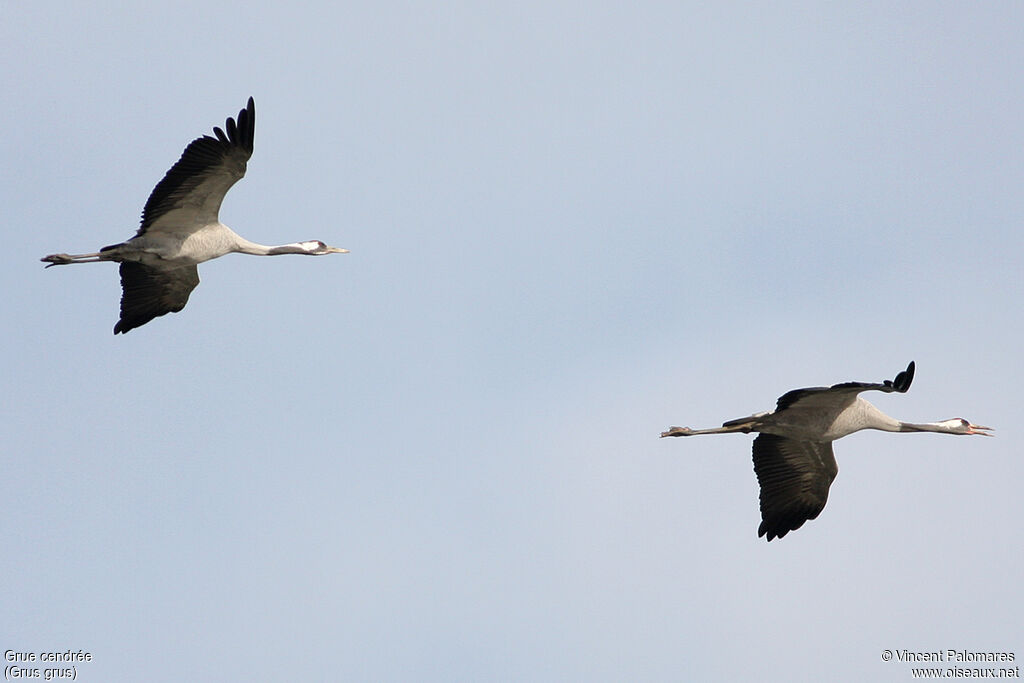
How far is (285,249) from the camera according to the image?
25.1 meters

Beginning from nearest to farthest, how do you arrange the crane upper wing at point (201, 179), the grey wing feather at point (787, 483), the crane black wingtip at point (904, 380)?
the crane black wingtip at point (904, 380) → the crane upper wing at point (201, 179) → the grey wing feather at point (787, 483)

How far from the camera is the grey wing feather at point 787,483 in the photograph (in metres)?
24.2

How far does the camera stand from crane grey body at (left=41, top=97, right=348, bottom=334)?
74.6 feet

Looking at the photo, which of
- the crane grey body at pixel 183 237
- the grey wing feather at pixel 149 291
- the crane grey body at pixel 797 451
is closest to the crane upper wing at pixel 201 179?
the crane grey body at pixel 183 237

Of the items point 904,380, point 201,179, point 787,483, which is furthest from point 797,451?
point 201,179

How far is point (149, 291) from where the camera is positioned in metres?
24.4

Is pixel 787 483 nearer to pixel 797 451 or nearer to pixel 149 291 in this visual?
pixel 797 451

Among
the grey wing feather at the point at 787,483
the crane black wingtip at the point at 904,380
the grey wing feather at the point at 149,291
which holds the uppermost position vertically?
the grey wing feather at the point at 149,291

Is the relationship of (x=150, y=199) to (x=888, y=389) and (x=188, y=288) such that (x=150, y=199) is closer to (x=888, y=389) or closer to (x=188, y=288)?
(x=188, y=288)

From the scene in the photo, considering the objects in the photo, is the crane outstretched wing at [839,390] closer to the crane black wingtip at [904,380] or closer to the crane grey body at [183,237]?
the crane black wingtip at [904,380]

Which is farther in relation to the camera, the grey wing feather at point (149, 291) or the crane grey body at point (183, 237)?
the grey wing feather at point (149, 291)

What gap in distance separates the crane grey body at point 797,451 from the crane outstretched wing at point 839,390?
407 mm

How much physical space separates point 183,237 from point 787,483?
30.0 feet

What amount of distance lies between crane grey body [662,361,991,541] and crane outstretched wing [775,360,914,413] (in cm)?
41
